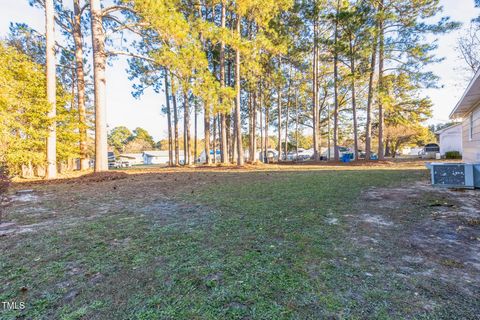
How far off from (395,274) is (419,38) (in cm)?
1574

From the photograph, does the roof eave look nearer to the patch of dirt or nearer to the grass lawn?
the grass lawn

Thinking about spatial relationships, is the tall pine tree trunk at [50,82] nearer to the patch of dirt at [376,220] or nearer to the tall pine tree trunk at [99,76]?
the tall pine tree trunk at [99,76]

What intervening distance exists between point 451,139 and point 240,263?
1041 inches

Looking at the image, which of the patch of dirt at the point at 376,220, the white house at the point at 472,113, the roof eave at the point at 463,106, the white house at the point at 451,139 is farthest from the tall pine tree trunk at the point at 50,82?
the white house at the point at 451,139

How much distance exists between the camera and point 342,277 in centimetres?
172

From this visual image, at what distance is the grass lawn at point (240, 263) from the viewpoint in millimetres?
1391

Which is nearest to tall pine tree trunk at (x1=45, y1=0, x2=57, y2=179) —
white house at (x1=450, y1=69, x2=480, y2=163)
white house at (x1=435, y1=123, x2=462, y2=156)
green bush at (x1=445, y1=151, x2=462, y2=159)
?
white house at (x1=450, y1=69, x2=480, y2=163)

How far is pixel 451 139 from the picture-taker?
2016 centimetres

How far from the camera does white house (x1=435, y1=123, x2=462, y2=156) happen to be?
63.6 ft

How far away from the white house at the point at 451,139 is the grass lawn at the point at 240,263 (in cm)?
2199

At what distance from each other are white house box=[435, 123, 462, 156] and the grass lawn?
→ 2199cm

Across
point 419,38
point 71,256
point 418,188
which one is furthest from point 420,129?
point 71,256

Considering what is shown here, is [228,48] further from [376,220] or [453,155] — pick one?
[453,155]

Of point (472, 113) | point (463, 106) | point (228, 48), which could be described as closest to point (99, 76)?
point (228, 48)
